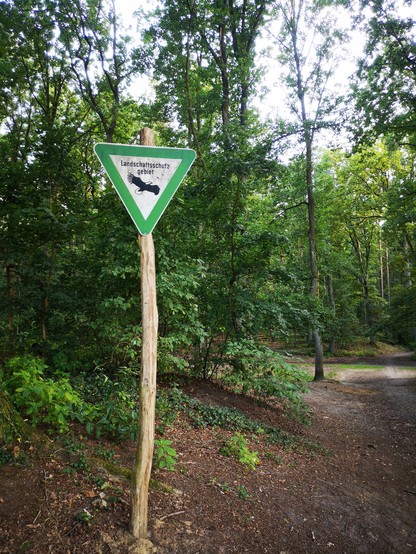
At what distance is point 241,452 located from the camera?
4.51 m

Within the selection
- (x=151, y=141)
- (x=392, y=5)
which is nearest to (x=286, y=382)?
(x=151, y=141)

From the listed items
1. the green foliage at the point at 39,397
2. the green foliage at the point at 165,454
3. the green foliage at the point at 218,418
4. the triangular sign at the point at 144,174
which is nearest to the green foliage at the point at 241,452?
the green foliage at the point at 218,418

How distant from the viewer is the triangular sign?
2410 mm

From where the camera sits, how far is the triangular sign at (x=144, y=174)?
7.91 ft

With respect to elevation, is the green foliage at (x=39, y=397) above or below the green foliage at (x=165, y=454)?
above

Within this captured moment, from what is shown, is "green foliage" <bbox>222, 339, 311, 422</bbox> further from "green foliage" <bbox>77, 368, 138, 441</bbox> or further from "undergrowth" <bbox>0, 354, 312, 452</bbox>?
"green foliage" <bbox>77, 368, 138, 441</bbox>

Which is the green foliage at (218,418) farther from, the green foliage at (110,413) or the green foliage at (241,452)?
the green foliage at (110,413)

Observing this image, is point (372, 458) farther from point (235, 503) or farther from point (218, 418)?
point (235, 503)

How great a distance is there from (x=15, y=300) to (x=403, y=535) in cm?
696

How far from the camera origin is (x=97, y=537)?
2.40 meters

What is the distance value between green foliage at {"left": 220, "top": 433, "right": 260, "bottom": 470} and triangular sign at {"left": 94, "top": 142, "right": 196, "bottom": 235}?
3718 mm

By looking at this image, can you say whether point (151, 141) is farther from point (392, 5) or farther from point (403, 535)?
point (392, 5)

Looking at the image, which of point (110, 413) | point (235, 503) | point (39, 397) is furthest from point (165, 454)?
point (39, 397)

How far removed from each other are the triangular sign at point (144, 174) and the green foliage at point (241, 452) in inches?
146
